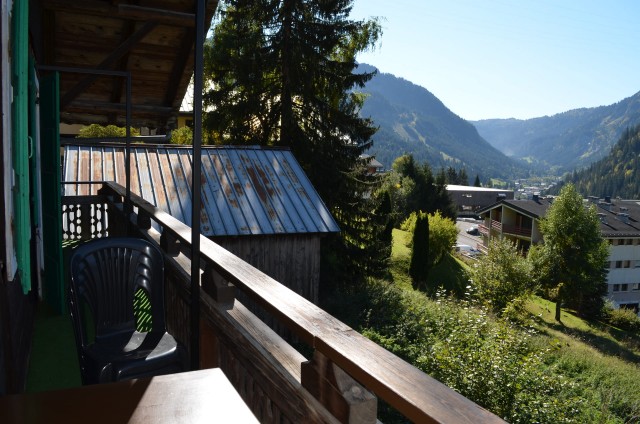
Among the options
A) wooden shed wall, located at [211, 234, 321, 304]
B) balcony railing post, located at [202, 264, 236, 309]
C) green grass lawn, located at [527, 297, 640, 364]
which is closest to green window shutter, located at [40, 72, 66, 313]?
balcony railing post, located at [202, 264, 236, 309]

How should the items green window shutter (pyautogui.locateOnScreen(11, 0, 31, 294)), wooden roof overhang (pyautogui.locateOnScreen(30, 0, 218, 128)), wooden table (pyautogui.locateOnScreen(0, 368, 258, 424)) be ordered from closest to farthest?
wooden table (pyautogui.locateOnScreen(0, 368, 258, 424)), green window shutter (pyautogui.locateOnScreen(11, 0, 31, 294)), wooden roof overhang (pyautogui.locateOnScreen(30, 0, 218, 128))

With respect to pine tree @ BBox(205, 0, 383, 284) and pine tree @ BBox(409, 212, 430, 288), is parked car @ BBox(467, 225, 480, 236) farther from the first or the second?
pine tree @ BBox(205, 0, 383, 284)

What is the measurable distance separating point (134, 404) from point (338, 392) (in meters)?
0.61

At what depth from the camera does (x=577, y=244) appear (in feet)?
107

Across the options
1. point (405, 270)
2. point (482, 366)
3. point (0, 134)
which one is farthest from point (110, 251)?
point (405, 270)

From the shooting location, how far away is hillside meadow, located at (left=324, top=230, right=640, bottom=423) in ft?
32.9

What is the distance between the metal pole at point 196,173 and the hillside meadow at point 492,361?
777cm

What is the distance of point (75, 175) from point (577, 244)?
99.9 feet

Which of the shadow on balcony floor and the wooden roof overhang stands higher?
the wooden roof overhang

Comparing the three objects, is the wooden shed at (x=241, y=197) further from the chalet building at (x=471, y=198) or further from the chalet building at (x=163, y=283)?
the chalet building at (x=471, y=198)

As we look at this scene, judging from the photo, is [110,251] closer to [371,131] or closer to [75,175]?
[75,175]

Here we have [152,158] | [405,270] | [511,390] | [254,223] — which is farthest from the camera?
[405,270]

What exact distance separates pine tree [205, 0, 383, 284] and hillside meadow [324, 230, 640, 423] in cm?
346

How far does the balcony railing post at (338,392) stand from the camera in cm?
154
